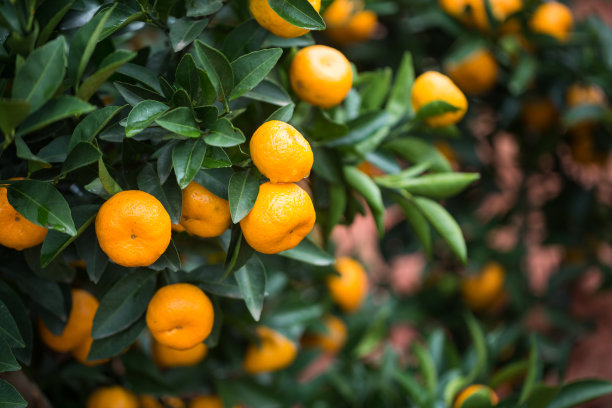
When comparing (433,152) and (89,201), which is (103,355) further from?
(433,152)

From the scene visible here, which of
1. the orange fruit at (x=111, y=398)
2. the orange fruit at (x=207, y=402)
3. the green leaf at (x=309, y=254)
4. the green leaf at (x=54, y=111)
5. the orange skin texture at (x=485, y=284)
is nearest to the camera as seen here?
the green leaf at (x=54, y=111)

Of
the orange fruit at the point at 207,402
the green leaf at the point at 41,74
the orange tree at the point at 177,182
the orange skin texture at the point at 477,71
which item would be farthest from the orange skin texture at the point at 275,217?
the orange skin texture at the point at 477,71

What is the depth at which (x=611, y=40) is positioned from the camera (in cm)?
133

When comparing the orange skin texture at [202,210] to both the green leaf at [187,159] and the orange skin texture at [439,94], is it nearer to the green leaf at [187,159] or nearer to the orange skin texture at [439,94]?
the green leaf at [187,159]

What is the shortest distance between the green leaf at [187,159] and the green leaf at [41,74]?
0.14 metres

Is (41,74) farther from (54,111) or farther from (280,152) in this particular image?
(280,152)

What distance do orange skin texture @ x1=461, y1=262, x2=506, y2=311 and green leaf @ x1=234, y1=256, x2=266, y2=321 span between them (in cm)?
100

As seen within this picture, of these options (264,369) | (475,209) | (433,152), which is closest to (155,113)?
(433,152)

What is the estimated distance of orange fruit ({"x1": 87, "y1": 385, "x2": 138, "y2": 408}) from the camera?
0.89 meters

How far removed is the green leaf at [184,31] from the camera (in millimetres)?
662

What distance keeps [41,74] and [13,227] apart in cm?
18

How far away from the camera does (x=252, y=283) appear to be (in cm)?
70

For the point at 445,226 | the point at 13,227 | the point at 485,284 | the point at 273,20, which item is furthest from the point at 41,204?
the point at 485,284

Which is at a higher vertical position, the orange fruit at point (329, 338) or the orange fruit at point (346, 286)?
the orange fruit at point (346, 286)
